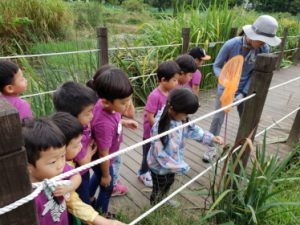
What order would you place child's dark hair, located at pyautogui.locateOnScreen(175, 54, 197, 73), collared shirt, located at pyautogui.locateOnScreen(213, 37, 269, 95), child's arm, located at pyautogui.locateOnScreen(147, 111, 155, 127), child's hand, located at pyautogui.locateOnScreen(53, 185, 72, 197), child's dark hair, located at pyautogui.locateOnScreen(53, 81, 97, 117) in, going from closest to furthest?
child's hand, located at pyautogui.locateOnScreen(53, 185, 72, 197) < child's dark hair, located at pyautogui.locateOnScreen(53, 81, 97, 117) < child's arm, located at pyautogui.locateOnScreen(147, 111, 155, 127) < child's dark hair, located at pyautogui.locateOnScreen(175, 54, 197, 73) < collared shirt, located at pyautogui.locateOnScreen(213, 37, 269, 95)

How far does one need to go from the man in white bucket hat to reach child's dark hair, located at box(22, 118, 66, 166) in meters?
1.47

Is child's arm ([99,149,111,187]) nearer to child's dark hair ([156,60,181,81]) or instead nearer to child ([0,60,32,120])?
child ([0,60,32,120])

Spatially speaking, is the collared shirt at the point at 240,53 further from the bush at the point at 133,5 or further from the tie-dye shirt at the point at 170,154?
the bush at the point at 133,5

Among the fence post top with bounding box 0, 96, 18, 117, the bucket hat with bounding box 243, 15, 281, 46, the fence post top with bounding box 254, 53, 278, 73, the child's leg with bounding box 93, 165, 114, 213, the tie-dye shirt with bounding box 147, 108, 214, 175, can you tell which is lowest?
the child's leg with bounding box 93, 165, 114, 213

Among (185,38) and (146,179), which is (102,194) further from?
(185,38)

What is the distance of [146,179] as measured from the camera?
7.86 ft

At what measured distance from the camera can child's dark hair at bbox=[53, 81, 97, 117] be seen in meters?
1.41

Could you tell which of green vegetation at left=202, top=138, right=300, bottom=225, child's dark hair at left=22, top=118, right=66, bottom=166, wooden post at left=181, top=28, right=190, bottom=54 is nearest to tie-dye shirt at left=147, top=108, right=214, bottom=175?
green vegetation at left=202, top=138, right=300, bottom=225

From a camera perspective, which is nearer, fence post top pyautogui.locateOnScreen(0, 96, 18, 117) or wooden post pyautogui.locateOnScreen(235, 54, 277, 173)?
fence post top pyautogui.locateOnScreen(0, 96, 18, 117)

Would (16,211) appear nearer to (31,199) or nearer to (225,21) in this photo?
(31,199)

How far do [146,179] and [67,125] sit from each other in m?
1.34

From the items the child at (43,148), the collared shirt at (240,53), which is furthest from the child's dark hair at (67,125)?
the collared shirt at (240,53)

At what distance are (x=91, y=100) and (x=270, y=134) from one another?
9.41 feet

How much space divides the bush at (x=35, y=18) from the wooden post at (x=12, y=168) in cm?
600
